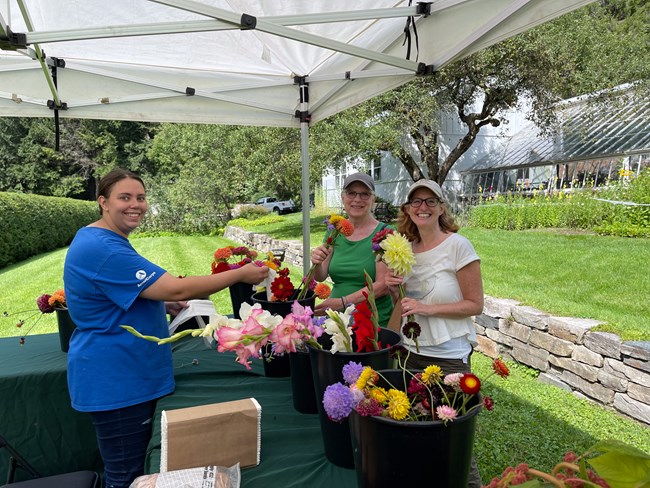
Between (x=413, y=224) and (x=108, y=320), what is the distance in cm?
123

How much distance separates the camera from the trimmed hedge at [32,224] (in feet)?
33.3

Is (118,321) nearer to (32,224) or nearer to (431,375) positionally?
(431,375)

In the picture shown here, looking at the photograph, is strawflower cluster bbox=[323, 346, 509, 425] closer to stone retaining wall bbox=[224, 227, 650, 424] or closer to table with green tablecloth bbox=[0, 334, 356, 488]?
table with green tablecloth bbox=[0, 334, 356, 488]

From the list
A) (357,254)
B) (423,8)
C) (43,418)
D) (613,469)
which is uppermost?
(423,8)

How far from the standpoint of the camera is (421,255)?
5.74 feet

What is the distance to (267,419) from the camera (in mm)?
1392

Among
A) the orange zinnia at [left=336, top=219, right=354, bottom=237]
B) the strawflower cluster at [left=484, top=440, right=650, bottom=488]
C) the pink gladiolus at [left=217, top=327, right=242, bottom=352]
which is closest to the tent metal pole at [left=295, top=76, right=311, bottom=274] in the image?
Answer: the orange zinnia at [left=336, top=219, right=354, bottom=237]

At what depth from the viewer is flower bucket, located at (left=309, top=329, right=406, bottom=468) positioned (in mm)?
1021

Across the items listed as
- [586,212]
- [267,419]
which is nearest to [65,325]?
[267,419]

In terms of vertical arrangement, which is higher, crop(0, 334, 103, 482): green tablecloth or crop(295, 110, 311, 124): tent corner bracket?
crop(295, 110, 311, 124): tent corner bracket

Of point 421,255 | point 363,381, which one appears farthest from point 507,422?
point 363,381

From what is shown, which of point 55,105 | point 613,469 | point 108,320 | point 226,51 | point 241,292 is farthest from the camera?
point 55,105

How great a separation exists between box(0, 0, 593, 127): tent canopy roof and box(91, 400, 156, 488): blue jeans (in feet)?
4.78

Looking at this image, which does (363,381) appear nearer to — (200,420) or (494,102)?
(200,420)
